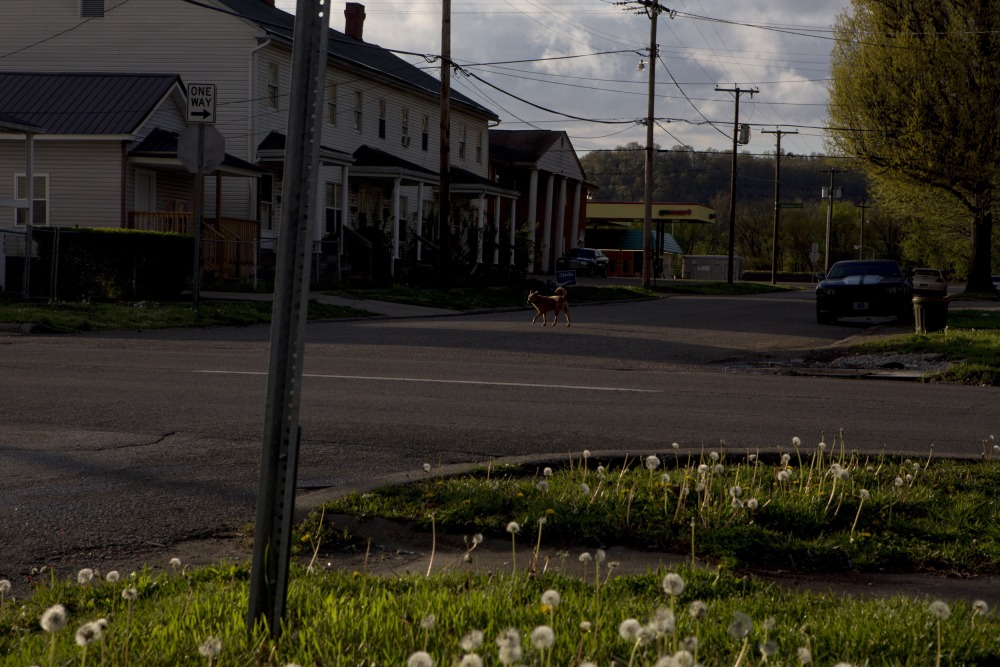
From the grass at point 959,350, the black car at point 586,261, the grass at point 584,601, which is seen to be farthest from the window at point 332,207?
the grass at point 584,601

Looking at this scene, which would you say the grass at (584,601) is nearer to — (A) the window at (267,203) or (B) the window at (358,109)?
(A) the window at (267,203)

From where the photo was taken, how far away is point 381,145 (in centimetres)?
4219

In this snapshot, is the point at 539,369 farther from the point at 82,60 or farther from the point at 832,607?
the point at 82,60

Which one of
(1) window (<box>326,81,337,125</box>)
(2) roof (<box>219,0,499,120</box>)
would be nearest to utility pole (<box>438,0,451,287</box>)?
(2) roof (<box>219,0,499,120</box>)

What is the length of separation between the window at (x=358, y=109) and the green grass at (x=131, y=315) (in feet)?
60.3

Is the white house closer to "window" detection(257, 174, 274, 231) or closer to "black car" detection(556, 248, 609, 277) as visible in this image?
"window" detection(257, 174, 274, 231)

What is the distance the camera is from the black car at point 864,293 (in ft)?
81.5

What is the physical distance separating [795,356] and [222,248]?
709 inches

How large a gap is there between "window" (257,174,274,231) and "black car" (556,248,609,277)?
26112 mm

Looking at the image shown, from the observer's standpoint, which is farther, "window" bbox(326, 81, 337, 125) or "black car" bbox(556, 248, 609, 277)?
"black car" bbox(556, 248, 609, 277)

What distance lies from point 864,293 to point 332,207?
1903 cm

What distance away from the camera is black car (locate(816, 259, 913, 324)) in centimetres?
2483

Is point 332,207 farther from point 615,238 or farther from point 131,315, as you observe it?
point 615,238

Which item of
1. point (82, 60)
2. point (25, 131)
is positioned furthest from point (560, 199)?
point (25, 131)
